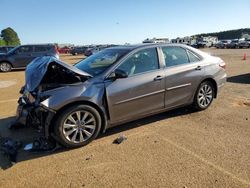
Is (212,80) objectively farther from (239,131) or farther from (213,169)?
(213,169)

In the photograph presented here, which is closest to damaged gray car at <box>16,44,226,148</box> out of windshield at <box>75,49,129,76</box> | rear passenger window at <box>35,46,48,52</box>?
windshield at <box>75,49,129,76</box>

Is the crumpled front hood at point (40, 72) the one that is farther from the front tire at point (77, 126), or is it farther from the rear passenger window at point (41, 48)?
the rear passenger window at point (41, 48)

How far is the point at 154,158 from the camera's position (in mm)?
4234

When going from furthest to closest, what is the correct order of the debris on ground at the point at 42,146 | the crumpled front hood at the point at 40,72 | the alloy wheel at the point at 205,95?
the alloy wheel at the point at 205,95, the crumpled front hood at the point at 40,72, the debris on ground at the point at 42,146

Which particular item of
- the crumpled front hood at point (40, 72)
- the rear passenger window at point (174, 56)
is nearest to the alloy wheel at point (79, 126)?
the crumpled front hood at point (40, 72)

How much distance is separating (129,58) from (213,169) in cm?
248

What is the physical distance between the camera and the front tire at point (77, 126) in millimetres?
4574

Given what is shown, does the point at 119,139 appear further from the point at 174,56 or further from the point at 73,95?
the point at 174,56

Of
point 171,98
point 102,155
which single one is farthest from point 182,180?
point 171,98

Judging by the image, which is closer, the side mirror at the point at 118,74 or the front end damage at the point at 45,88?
the front end damage at the point at 45,88

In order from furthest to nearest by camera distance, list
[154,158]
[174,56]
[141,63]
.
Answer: [174,56] → [141,63] → [154,158]

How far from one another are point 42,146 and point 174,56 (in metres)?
3.14

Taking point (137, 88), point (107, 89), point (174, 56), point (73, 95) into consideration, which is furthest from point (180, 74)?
point (73, 95)

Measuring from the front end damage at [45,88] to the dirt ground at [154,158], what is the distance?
51 centimetres
